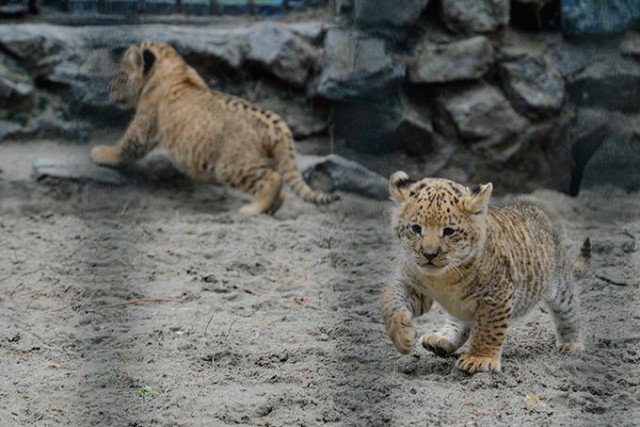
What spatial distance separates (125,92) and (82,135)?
46 centimetres

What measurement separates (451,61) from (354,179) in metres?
1.14

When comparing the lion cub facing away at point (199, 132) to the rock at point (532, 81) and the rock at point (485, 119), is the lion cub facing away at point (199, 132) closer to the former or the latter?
the rock at point (485, 119)

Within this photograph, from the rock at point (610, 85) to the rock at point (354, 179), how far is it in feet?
5.44

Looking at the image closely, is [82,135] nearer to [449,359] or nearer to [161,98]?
[161,98]

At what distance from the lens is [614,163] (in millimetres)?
8453

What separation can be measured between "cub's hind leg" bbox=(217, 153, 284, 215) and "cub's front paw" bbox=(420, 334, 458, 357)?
2.95 metres

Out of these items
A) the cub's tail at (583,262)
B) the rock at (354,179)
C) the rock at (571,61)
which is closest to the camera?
the cub's tail at (583,262)

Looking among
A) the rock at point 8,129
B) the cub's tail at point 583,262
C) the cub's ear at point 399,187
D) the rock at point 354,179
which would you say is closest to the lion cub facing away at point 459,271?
the cub's ear at point 399,187

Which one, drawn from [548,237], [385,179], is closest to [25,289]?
[548,237]

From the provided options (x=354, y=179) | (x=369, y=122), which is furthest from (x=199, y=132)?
(x=369, y=122)

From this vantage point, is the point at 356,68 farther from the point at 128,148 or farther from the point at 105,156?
the point at 105,156

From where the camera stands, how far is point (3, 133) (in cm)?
833

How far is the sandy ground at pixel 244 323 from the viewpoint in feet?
14.1

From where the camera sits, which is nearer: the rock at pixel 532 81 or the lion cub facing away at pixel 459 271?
the lion cub facing away at pixel 459 271
